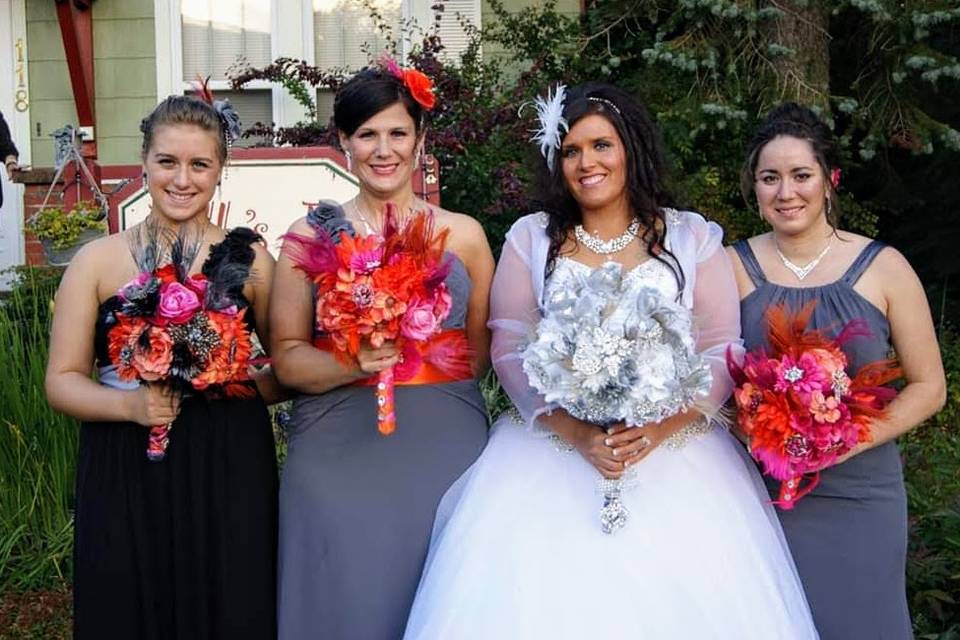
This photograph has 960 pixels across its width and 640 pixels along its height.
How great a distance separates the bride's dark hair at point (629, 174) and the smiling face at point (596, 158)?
2cm

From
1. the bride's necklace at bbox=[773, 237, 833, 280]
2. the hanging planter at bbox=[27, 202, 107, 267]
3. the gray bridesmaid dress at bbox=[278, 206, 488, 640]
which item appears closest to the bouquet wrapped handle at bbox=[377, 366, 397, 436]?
the gray bridesmaid dress at bbox=[278, 206, 488, 640]

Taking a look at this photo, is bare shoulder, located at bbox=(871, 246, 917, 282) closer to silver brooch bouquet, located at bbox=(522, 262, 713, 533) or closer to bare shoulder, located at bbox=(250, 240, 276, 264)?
silver brooch bouquet, located at bbox=(522, 262, 713, 533)

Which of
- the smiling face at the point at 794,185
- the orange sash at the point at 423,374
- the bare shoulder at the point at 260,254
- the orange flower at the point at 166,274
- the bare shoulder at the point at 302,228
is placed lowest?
the orange sash at the point at 423,374

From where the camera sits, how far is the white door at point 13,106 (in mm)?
10219

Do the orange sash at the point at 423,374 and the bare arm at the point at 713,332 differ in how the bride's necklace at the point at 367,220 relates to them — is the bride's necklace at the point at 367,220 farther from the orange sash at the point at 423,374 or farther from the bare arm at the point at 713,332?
the bare arm at the point at 713,332

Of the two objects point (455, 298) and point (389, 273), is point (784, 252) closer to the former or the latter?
point (455, 298)

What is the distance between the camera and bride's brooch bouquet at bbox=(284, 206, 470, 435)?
312cm

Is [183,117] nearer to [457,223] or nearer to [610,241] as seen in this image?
[457,223]

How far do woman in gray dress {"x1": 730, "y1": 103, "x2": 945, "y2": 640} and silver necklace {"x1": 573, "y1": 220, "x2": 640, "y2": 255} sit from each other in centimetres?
42

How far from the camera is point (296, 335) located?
11.7 ft

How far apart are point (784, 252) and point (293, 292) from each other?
1.70 metres

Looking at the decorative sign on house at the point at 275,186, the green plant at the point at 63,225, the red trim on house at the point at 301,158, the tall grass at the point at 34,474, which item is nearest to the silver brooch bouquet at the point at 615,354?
the tall grass at the point at 34,474

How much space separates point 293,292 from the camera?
3.56 metres

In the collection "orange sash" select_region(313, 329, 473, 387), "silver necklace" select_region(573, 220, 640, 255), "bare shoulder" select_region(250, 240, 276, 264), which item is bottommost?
"orange sash" select_region(313, 329, 473, 387)
